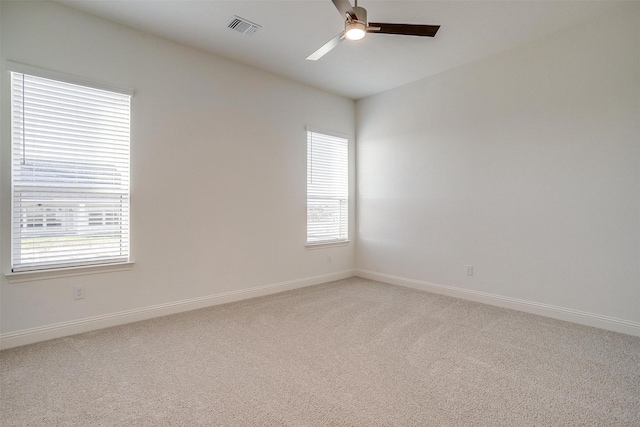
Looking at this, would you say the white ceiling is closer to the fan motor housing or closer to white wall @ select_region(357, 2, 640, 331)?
white wall @ select_region(357, 2, 640, 331)

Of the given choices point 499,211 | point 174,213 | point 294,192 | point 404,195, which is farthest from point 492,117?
point 174,213

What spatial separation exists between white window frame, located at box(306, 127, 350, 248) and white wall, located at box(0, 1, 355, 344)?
6.4 inches

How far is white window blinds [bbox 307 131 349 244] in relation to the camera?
4836 mm

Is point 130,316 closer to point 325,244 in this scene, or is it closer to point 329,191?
point 325,244

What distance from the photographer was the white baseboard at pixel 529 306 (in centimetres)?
302

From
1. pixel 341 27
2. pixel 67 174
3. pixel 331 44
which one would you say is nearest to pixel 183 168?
pixel 67 174

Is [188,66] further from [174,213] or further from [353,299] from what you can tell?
[353,299]

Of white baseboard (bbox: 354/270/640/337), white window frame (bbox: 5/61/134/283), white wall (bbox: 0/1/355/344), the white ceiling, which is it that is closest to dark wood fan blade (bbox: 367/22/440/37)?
the white ceiling

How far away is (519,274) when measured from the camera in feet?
12.0

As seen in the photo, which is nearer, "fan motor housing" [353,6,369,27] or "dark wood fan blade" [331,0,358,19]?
"dark wood fan blade" [331,0,358,19]

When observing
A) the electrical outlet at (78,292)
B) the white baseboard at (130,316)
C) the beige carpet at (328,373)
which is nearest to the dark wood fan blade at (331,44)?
the beige carpet at (328,373)

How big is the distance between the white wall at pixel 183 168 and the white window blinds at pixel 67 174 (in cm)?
9

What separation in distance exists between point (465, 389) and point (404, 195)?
9.89ft

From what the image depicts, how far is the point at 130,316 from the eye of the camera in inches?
127
